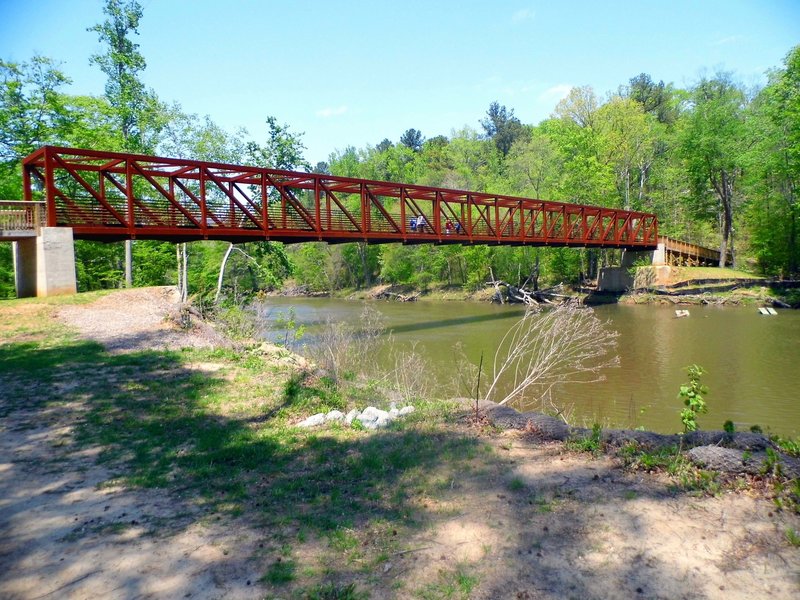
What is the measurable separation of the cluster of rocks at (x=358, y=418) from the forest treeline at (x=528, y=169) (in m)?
11.3

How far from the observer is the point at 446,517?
15.3ft

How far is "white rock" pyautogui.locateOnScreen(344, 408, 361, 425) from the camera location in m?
8.07

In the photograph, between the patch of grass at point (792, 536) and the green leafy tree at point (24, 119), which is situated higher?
the green leafy tree at point (24, 119)

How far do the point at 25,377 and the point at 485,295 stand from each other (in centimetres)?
4398

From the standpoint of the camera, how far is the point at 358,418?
812cm

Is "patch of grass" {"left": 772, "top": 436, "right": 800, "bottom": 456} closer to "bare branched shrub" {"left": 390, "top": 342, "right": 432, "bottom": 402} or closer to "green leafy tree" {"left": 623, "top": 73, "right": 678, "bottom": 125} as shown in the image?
"bare branched shrub" {"left": 390, "top": 342, "right": 432, "bottom": 402}

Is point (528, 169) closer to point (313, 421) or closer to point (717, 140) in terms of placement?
point (717, 140)

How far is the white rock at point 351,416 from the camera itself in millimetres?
8074

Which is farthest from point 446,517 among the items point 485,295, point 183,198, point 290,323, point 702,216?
point 702,216

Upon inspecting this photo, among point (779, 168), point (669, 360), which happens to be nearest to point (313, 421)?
point (669, 360)

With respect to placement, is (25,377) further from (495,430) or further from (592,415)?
(592,415)

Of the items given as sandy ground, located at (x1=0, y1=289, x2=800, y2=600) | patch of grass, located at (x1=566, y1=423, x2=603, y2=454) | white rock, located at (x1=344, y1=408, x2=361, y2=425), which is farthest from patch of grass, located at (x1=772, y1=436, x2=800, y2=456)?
white rock, located at (x1=344, y1=408, x2=361, y2=425)

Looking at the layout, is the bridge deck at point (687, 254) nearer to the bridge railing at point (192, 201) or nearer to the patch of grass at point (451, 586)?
the bridge railing at point (192, 201)

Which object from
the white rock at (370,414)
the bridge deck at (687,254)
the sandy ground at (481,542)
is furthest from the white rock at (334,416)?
the bridge deck at (687,254)
